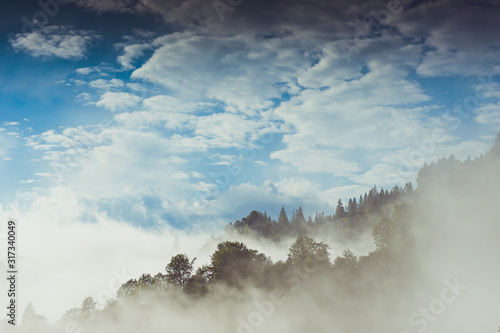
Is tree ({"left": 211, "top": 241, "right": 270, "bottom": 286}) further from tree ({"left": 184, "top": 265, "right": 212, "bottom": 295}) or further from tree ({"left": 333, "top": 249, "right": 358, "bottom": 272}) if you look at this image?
tree ({"left": 333, "top": 249, "right": 358, "bottom": 272})

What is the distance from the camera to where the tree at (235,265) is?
384ft

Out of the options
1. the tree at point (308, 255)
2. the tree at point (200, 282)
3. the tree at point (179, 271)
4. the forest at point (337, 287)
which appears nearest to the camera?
the forest at point (337, 287)

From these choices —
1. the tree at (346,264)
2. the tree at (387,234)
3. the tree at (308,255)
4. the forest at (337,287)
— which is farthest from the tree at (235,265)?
the tree at (387,234)

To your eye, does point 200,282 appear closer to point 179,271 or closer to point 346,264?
point 179,271

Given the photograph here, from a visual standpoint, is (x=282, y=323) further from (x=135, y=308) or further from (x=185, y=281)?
(x=135, y=308)

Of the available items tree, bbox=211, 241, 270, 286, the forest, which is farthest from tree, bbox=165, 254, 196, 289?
tree, bbox=211, 241, 270, 286

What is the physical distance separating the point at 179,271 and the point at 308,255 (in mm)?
39669

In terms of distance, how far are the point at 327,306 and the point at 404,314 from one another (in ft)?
61.4

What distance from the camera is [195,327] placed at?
107812mm

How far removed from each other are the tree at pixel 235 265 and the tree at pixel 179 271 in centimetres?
784

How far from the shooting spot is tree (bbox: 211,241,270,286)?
384ft

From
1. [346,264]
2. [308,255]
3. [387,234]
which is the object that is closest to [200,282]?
[308,255]

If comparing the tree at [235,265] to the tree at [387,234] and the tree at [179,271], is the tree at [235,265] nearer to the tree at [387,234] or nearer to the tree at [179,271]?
the tree at [179,271]

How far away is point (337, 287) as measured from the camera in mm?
106625
